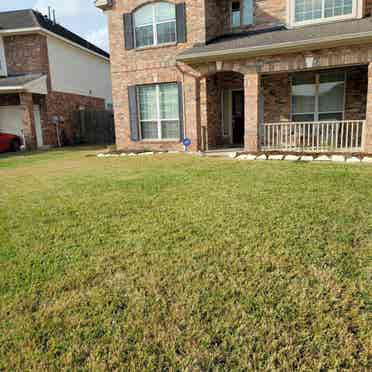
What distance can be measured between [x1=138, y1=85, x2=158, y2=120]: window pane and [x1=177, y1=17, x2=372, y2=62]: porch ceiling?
Answer: 229 centimetres

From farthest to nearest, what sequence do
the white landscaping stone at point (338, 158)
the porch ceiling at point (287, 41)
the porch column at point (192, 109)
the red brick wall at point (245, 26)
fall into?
the red brick wall at point (245, 26)
the porch column at point (192, 109)
the porch ceiling at point (287, 41)
the white landscaping stone at point (338, 158)

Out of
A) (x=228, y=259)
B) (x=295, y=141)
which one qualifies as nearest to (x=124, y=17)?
(x=295, y=141)

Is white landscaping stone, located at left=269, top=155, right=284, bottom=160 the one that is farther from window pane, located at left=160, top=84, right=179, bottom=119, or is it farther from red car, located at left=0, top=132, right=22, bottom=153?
red car, located at left=0, top=132, right=22, bottom=153

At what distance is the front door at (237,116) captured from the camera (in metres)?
12.6

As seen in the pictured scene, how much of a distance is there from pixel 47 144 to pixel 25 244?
1493 cm

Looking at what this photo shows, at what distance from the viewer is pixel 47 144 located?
17.3m

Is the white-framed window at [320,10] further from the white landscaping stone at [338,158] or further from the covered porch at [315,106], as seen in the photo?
the white landscaping stone at [338,158]

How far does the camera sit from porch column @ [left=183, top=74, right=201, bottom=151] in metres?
10.7

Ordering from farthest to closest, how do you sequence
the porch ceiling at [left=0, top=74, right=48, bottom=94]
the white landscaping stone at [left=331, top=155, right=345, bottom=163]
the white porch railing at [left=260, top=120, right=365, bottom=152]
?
the porch ceiling at [left=0, top=74, right=48, bottom=94] → the white porch railing at [left=260, top=120, right=365, bottom=152] → the white landscaping stone at [left=331, top=155, right=345, bottom=163]

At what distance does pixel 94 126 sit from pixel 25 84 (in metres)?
4.80

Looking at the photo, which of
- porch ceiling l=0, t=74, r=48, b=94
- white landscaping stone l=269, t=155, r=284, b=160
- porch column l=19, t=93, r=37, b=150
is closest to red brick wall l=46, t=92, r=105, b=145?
porch ceiling l=0, t=74, r=48, b=94

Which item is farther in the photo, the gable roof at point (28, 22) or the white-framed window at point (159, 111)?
the gable roof at point (28, 22)

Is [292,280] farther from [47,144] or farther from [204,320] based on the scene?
[47,144]

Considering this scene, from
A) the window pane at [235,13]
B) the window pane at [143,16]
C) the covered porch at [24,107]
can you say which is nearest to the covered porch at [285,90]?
the window pane at [235,13]
